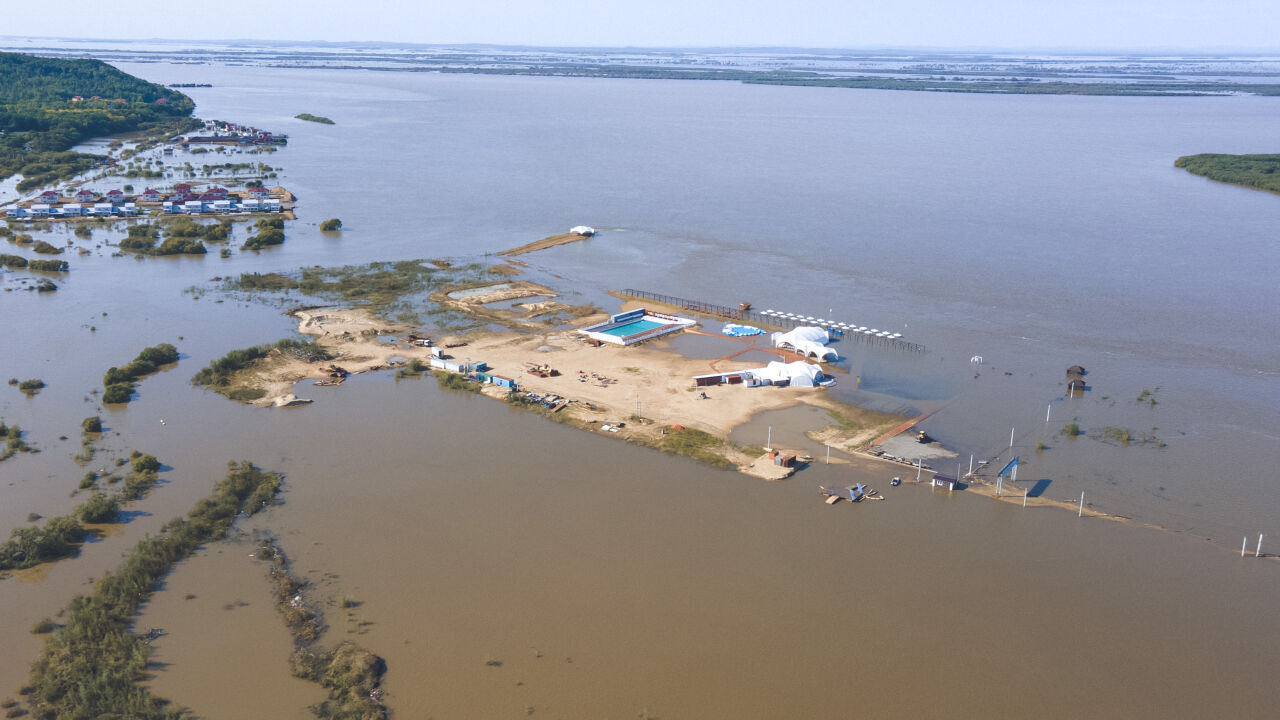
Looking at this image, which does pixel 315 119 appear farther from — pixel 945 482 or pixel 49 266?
pixel 945 482


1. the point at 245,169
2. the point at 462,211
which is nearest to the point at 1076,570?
the point at 462,211

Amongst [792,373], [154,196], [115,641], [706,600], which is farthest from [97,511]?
[154,196]

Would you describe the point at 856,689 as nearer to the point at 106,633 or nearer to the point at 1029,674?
the point at 1029,674

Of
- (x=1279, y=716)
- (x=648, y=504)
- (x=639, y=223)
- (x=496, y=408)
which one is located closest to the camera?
(x=1279, y=716)

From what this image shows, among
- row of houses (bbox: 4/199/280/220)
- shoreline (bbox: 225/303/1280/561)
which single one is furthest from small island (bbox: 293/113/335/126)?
A: shoreline (bbox: 225/303/1280/561)

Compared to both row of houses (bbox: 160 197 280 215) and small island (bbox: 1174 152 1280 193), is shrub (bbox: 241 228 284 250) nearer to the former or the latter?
row of houses (bbox: 160 197 280 215)

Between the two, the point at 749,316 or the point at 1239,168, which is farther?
the point at 1239,168
